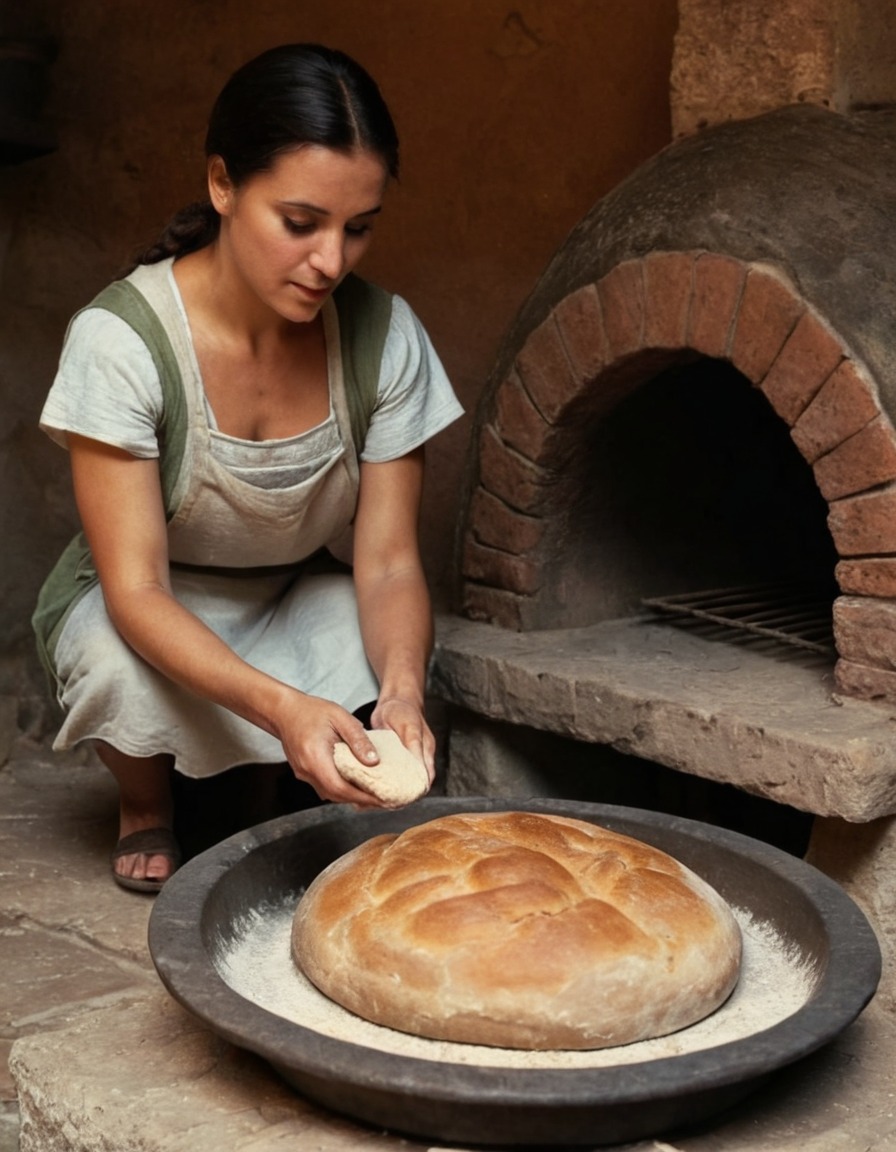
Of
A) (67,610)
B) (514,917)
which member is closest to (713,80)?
(67,610)

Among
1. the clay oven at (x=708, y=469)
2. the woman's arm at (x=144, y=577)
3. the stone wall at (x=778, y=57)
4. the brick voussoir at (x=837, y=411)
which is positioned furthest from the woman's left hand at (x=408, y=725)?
the stone wall at (x=778, y=57)

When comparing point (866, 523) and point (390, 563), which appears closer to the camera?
point (866, 523)

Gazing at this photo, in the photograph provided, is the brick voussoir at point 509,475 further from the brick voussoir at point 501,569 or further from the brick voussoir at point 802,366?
the brick voussoir at point 802,366

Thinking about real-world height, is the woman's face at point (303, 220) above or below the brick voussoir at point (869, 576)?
above

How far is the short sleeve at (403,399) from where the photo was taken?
2576 millimetres

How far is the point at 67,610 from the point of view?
2.66m

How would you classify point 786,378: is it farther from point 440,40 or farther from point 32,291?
point 32,291

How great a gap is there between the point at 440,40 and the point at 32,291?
117 centimetres

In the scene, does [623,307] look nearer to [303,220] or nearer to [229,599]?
[303,220]

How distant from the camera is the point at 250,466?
97.5 inches

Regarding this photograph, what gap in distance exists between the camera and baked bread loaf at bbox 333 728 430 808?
73.1 inches

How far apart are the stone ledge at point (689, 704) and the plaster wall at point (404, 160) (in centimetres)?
62

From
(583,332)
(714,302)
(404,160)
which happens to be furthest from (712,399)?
(404,160)

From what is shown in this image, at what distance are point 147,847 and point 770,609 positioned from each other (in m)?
1.24
